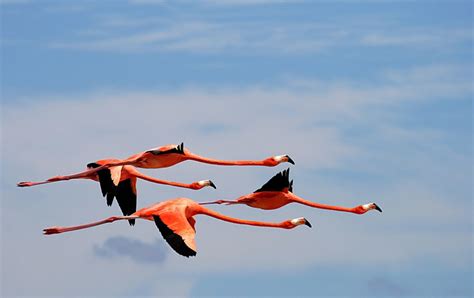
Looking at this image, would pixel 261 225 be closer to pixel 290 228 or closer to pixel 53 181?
pixel 290 228

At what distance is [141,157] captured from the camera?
33500mm

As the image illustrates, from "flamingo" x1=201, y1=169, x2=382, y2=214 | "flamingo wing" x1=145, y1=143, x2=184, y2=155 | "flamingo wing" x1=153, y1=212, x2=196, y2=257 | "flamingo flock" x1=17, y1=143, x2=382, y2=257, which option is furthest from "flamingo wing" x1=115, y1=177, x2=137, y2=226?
"flamingo wing" x1=153, y1=212, x2=196, y2=257

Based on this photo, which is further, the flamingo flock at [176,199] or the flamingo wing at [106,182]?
the flamingo wing at [106,182]

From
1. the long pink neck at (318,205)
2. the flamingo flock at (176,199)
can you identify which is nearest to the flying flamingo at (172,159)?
the flamingo flock at (176,199)

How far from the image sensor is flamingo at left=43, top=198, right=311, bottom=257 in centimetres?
3088

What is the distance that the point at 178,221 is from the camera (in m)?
31.9

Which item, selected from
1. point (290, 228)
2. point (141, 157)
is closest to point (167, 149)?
point (141, 157)

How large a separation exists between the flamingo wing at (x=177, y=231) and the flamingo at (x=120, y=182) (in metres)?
2.51

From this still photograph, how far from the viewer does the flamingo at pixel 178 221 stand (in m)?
30.9

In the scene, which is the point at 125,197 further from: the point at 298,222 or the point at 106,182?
the point at 298,222

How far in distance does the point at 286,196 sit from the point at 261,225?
4.48 feet

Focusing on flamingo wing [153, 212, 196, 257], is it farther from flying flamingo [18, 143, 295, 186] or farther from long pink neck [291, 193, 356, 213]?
long pink neck [291, 193, 356, 213]

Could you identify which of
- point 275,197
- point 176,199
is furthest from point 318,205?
point 176,199

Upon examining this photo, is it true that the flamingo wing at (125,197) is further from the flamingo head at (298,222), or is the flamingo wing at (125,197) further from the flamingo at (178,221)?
the flamingo head at (298,222)
